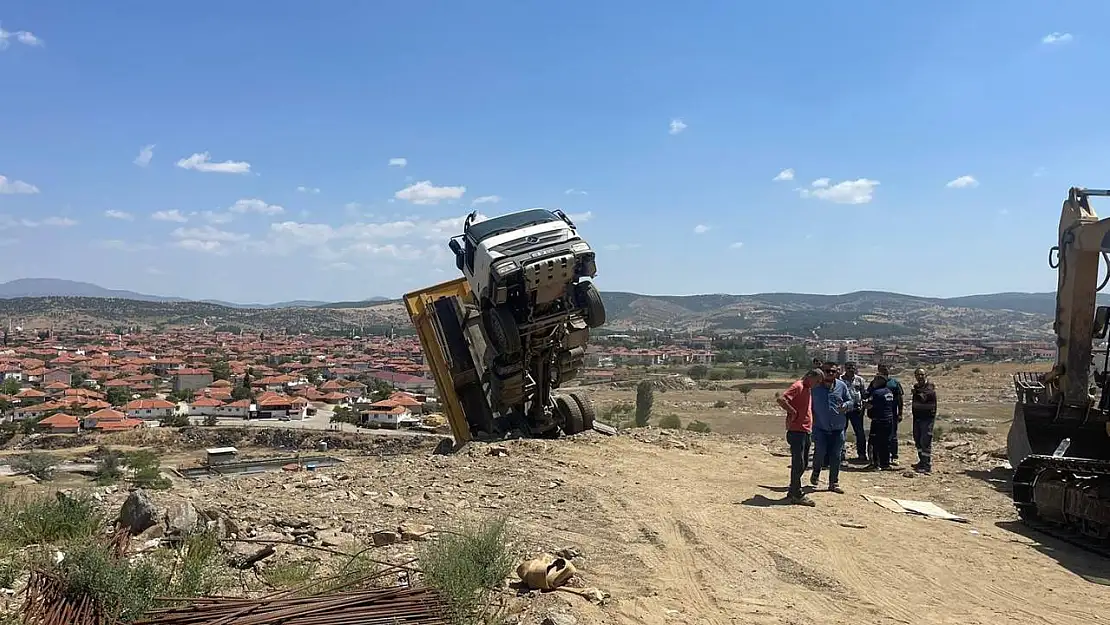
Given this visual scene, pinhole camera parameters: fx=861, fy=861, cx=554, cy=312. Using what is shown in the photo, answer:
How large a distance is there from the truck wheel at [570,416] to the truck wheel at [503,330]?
9.35 feet

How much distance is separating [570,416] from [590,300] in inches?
107

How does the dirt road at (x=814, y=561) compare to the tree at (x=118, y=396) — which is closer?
the dirt road at (x=814, y=561)

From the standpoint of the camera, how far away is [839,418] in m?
10.9

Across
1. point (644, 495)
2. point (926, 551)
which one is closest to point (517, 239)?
point (644, 495)

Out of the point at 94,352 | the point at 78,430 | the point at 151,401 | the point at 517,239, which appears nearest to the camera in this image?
the point at 517,239

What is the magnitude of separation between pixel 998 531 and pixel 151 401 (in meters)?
67.9

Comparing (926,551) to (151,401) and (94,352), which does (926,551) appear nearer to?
(151,401)

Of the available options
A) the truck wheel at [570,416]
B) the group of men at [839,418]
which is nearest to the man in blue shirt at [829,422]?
the group of men at [839,418]

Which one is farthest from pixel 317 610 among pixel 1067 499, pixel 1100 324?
pixel 1100 324

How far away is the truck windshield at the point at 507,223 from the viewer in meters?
13.6

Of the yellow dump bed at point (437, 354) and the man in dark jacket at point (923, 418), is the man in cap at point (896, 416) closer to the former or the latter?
the man in dark jacket at point (923, 418)

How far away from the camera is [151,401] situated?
218 feet

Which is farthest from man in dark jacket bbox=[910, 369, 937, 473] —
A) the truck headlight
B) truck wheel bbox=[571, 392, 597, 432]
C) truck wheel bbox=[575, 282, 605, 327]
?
the truck headlight

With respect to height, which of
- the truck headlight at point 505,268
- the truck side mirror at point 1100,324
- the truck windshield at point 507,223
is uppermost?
the truck windshield at point 507,223
